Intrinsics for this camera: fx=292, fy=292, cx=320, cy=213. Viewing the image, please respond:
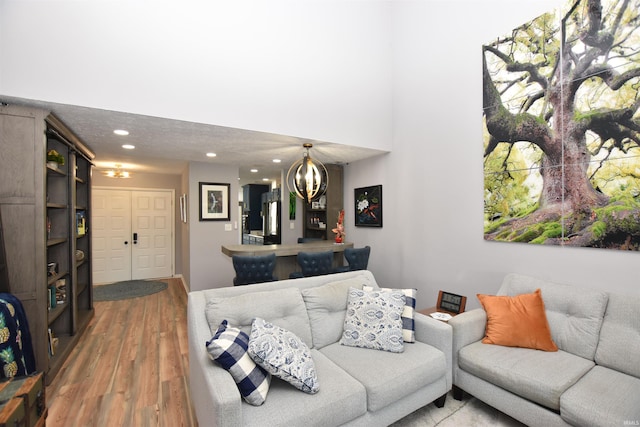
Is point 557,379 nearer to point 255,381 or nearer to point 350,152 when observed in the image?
point 255,381

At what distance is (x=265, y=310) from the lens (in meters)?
2.02

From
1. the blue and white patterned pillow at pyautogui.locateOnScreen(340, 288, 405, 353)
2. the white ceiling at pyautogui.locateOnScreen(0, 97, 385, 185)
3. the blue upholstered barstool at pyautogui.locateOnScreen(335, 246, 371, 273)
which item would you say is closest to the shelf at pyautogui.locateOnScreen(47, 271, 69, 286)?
the white ceiling at pyautogui.locateOnScreen(0, 97, 385, 185)

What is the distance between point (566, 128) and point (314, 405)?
9.35 feet

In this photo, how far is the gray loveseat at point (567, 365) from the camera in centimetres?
163

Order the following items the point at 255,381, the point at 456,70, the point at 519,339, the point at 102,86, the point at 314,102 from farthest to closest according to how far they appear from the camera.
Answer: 1. the point at 314,102
2. the point at 456,70
3. the point at 102,86
4. the point at 519,339
5. the point at 255,381

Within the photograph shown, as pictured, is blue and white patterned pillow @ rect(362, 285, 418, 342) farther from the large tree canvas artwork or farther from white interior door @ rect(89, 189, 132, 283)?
white interior door @ rect(89, 189, 132, 283)

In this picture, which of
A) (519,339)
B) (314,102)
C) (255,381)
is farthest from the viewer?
(314,102)

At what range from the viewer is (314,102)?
138 inches

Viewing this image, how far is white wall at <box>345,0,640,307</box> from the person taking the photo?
2715 mm

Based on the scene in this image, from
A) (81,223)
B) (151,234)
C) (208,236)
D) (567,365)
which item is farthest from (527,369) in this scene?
(151,234)

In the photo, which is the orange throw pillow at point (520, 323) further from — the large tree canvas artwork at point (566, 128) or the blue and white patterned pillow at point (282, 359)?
the blue and white patterned pillow at point (282, 359)

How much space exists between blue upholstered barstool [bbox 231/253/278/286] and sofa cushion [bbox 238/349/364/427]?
1642mm

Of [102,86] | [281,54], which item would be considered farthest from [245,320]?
[281,54]

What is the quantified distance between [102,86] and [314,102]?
2.06 m
